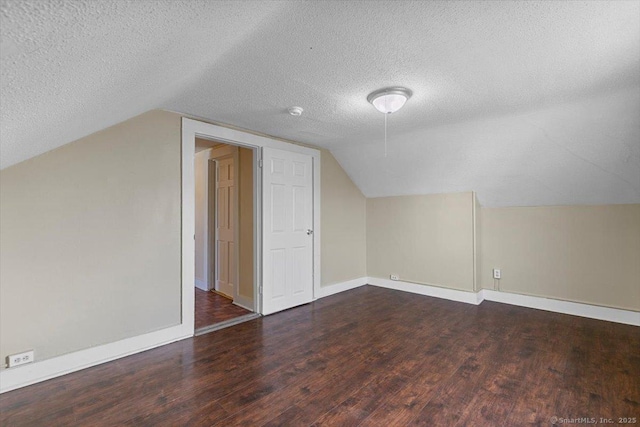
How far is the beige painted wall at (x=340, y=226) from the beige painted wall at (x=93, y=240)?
7.00ft

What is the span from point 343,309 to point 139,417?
243cm

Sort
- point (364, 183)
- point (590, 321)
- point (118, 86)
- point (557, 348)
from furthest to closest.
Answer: point (364, 183) → point (590, 321) → point (557, 348) → point (118, 86)

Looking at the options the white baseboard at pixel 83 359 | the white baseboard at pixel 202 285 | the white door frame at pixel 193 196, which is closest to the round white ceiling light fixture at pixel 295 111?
the white door frame at pixel 193 196

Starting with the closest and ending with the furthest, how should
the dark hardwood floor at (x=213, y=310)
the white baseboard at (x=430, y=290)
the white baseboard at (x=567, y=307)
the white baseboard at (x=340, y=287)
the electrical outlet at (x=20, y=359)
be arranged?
the electrical outlet at (x=20, y=359)
the white baseboard at (x=567, y=307)
the dark hardwood floor at (x=213, y=310)
the white baseboard at (x=430, y=290)
the white baseboard at (x=340, y=287)

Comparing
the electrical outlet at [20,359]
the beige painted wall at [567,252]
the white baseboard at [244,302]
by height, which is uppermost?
the beige painted wall at [567,252]

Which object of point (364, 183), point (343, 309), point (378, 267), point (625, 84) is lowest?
point (343, 309)

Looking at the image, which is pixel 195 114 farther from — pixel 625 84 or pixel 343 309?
pixel 625 84

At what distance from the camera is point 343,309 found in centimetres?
377

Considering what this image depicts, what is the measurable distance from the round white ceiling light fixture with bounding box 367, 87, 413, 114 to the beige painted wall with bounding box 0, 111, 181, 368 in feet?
6.13

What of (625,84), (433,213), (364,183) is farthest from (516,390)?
(364,183)

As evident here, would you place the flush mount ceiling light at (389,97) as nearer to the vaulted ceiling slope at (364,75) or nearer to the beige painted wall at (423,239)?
the vaulted ceiling slope at (364,75)

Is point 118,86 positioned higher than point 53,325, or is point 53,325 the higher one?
point 118,86

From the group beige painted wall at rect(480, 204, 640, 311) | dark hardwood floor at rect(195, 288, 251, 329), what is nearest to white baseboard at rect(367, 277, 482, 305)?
beige painted wall at rect(480, 204, 640, 311)

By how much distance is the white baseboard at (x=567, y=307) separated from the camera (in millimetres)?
3241
